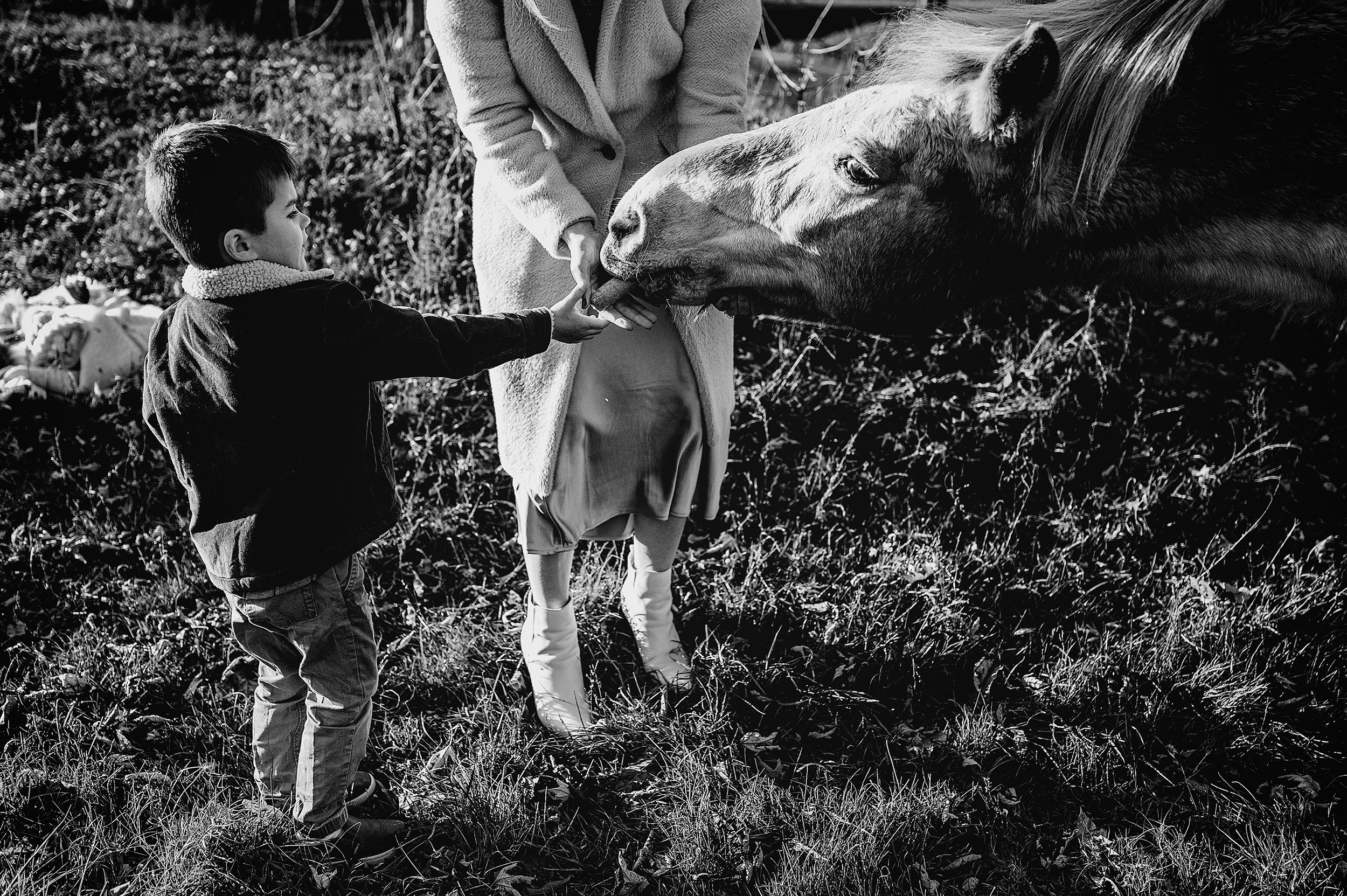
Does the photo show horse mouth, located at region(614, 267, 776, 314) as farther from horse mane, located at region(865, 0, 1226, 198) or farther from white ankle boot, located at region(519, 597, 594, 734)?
white ankle boot, located at region(519, 597, 594, 734)

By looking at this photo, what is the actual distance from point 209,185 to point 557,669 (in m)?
1.51

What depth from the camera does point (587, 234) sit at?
6.26 ft

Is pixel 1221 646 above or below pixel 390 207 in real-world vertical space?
below

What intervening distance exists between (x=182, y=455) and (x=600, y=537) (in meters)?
1.08

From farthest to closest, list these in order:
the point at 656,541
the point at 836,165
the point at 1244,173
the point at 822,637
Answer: the point at 822,637 < the point at 656,541 < the point at 836,165 < the point at 1244,173

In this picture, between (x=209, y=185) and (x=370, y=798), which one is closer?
(x=209, y=185)

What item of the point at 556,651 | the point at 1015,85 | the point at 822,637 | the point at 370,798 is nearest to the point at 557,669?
the point at 556,651

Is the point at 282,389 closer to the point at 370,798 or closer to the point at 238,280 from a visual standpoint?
the point at 238,280

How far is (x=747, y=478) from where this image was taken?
3.34 metres

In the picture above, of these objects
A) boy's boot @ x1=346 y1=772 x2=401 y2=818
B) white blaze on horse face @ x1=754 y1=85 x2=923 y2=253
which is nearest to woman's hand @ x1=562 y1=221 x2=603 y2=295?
white blaze on horse face @ x1=754 y1=85 x2=923 y2=253

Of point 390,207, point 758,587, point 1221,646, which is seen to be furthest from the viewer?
point 390,207

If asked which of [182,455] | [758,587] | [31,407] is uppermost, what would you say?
[182,455]

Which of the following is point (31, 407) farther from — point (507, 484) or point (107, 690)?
point (507, 484)

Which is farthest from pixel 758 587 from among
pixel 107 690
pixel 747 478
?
pixel 107 690
